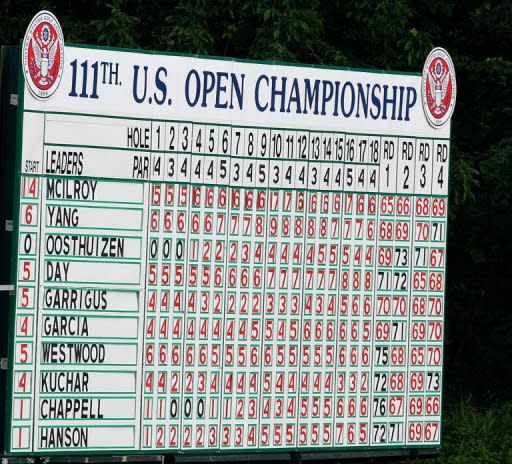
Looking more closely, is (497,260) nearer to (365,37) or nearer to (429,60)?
(365,37)

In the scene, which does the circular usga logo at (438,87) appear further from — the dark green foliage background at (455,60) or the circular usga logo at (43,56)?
the dark green foliage background at (455,60)

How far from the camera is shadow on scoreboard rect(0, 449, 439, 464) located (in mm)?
10898

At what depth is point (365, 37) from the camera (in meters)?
17.4

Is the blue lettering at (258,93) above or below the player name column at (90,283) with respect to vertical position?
above

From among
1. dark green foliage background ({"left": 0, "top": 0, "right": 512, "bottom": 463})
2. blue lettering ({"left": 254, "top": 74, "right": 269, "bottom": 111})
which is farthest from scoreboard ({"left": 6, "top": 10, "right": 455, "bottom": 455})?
dark green foliage background ({"left": 0, "top": 0, "right": 512, "bottom": 463})

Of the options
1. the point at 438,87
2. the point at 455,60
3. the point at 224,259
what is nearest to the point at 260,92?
the point at 224,259

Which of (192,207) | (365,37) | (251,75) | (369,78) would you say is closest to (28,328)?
(192,207)

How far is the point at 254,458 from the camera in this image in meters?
11.7

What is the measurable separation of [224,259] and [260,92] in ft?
4.46

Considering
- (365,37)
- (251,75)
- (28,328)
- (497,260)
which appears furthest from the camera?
(497,260)

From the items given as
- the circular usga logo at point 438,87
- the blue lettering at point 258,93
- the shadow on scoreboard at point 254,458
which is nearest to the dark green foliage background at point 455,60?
the shadow on scoreboard at point 254,458

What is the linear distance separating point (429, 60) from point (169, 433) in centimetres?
382

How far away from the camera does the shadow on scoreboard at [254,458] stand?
429 inches

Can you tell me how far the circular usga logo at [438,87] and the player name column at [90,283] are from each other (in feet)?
8.59
